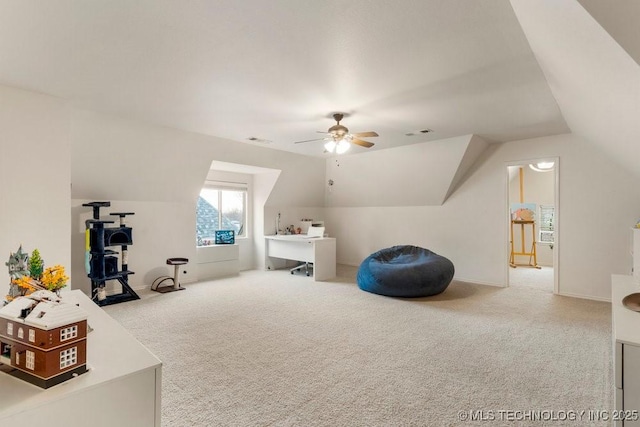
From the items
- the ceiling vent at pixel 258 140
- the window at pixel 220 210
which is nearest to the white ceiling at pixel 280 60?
the ceiling vent at pixel 258 140

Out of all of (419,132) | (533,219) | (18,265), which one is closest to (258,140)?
(419,132)

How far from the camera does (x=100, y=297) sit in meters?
4.36

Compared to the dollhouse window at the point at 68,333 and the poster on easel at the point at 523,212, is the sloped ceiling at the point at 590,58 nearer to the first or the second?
the dollhouse window at the point at 68,333

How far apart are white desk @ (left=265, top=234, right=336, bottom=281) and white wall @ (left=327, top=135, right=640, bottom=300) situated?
1.54 m

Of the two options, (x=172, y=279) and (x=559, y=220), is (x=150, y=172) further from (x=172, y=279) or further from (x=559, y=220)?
(x=559, y=220)

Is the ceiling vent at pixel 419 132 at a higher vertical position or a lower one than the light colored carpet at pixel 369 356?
higher

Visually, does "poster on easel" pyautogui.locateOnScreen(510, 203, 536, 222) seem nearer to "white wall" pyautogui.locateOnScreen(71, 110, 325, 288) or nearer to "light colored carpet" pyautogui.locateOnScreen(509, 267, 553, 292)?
"light colored carpet" pyautogui.locateOnScreen(509, 267, 553, 292)

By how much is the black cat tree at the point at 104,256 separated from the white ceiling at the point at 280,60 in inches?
61.3

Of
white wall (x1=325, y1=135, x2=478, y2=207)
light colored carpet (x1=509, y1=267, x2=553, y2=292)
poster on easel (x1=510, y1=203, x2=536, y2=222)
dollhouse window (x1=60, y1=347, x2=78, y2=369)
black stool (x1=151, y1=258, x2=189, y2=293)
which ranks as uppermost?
white wall (x1=325, y1=135, x2=478, y2=207)

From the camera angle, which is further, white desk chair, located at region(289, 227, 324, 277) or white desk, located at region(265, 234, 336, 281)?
white desk chair, located at region(289, 227, 324, 277)

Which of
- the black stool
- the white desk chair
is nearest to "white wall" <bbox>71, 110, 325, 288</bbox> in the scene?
the black stool

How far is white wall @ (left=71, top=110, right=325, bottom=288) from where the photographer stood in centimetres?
427

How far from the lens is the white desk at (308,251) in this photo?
235 inches

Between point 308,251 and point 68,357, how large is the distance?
5.28 metres
